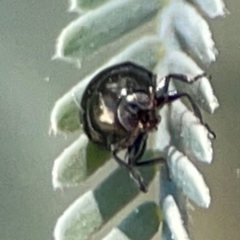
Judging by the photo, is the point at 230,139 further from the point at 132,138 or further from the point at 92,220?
the point at 92,220

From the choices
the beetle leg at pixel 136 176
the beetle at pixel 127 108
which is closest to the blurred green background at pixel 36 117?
the beetle at pixel 127 108

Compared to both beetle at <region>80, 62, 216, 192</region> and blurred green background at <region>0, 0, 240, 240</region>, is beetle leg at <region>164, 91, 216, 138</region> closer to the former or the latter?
beetle at <region>80, 62, 216, 192</region>

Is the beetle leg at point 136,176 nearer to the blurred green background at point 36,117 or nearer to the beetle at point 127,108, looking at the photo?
the beetle at point 127,108

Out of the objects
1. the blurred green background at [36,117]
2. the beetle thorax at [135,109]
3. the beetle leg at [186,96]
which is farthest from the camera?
the blurred green background at [36,117]

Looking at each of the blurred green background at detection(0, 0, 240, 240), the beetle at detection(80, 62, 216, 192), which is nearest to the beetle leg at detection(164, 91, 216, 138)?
the beetle at detection(80, 62, 216, 192)

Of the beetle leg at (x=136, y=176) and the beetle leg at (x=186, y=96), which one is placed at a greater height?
the beetle leg at (x=186, y=96)
